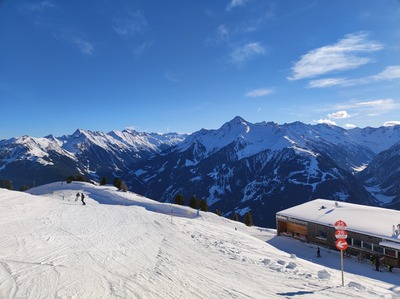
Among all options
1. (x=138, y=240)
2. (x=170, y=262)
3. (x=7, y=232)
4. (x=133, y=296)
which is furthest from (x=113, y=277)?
(x=7, y=232)

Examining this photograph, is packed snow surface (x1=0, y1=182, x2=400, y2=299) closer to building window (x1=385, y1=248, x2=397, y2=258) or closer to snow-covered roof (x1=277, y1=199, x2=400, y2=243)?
building window (x1=385, y1=248, x2=397, y2=258)

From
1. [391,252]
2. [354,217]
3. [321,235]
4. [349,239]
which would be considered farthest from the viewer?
[354,217]

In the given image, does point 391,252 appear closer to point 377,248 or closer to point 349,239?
point 377,248

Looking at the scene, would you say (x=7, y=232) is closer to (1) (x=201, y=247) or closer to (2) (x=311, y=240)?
(1) (x=201, y=247)

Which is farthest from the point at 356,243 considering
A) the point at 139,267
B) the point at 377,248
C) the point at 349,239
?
the point at 139,267

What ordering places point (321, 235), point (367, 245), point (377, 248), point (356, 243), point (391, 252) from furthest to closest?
point (321, 235)
point (356, 243)
point (367, 245)
point (377, 248)
point (391, 252)

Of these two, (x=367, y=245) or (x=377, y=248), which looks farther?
(x=367, y=245)

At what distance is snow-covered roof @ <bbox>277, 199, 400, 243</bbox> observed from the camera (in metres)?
29.7

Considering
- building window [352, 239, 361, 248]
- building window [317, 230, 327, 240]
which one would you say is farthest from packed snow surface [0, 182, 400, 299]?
building window [317, 230, 327, 240]

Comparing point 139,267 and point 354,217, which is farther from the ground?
point 139,267

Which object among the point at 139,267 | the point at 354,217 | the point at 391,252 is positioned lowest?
the point at 391,252

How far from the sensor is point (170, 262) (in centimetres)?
1398

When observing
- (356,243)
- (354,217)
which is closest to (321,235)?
(356,243)

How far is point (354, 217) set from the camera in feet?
113
